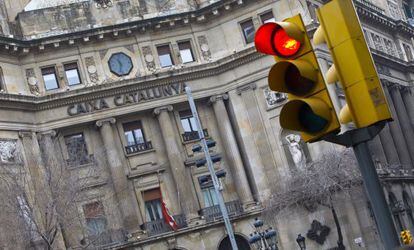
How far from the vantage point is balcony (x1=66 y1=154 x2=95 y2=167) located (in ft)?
164

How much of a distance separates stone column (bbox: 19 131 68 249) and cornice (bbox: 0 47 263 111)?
66.7 inches

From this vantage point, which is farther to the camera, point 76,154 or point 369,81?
point 76,154

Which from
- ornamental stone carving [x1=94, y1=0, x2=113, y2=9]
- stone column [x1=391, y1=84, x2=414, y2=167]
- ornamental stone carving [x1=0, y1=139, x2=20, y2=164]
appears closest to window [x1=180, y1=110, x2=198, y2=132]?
ornamental stone carving [x1=94, y1=0, x2=113, y2=9]

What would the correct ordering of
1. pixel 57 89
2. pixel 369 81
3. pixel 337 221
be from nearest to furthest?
pixel 369 81 < pixel 337 221 < pixel 57 89

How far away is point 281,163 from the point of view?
5372 centimetres

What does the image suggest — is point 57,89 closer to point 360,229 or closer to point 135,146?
point 135,146

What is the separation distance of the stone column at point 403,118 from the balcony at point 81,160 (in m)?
25.0

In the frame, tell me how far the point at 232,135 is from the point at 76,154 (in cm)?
963

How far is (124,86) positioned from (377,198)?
156 ft

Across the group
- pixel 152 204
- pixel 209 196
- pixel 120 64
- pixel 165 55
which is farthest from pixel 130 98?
pixel 209 196

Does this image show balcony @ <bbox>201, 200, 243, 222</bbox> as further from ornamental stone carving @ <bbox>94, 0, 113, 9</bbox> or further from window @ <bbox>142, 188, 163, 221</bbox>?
ornamental stone carving @ <bbox>94, 0, 113, 9</bbox>

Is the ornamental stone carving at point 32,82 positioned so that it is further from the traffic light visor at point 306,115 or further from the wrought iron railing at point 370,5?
the traffic light visor at point 306,115

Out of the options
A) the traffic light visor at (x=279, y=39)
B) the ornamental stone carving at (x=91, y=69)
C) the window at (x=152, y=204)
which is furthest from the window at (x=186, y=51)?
the traffic light visor at (x=279, y=39)

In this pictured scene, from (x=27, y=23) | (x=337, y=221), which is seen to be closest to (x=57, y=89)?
(x=27, y=23)
